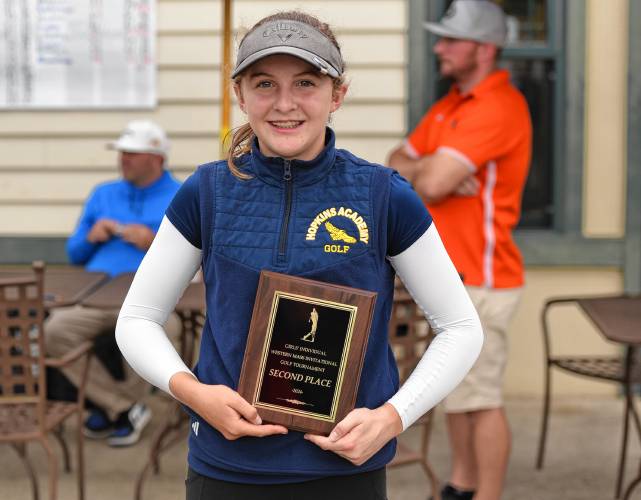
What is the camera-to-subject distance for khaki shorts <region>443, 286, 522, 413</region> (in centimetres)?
404

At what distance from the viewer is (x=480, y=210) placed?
4.08m

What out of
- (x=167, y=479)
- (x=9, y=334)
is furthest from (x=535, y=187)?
(x=9, y=334)

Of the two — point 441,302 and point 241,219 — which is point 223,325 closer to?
point 241,219

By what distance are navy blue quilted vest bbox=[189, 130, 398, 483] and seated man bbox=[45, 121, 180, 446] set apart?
3.33 m

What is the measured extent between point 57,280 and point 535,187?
108 inches

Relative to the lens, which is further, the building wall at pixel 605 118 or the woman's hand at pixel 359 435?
the building wall at pixel 605 118

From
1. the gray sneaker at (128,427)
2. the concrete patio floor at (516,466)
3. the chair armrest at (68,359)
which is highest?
the chair armrest at (68,359)

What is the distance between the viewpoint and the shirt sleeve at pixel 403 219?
6.05 feet

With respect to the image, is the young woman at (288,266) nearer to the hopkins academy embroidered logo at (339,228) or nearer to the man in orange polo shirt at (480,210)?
the hopkins academy embroidered logo at (339,228)

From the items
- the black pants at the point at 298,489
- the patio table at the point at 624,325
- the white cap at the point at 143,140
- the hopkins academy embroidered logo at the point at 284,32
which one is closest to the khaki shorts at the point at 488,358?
the patio table at the point at 624,325

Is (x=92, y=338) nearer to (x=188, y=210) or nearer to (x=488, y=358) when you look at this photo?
(x=488, y=358)

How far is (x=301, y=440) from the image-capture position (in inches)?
71.3

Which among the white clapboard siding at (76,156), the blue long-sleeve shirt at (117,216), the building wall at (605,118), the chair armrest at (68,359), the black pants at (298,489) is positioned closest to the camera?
the black pants at (298,489)

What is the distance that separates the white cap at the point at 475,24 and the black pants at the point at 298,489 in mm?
2740
